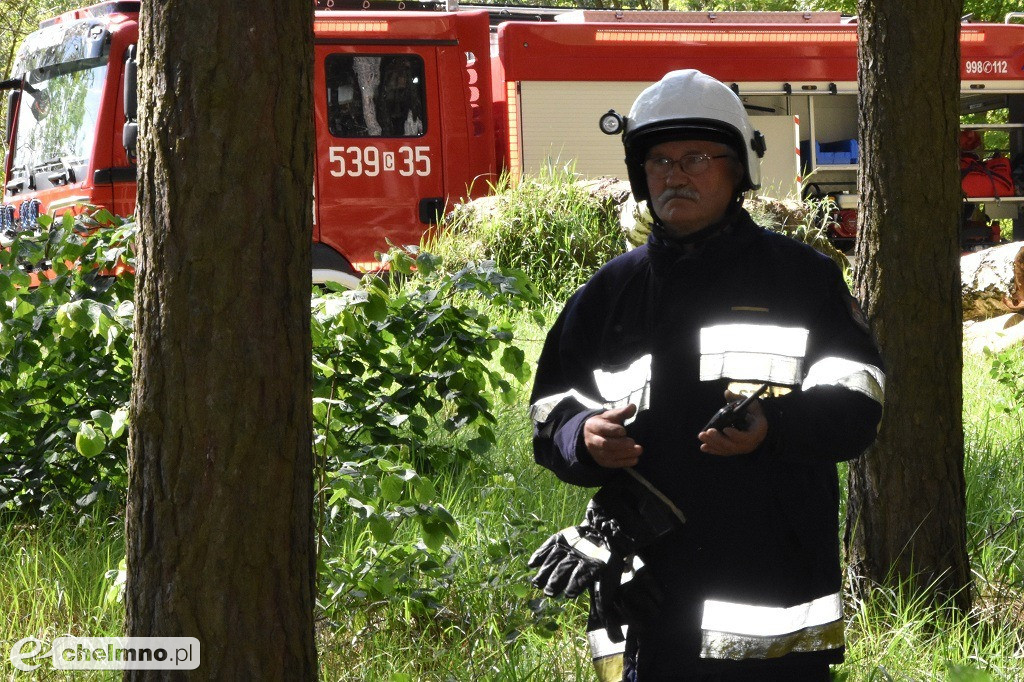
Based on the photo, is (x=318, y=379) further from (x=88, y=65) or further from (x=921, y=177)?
(x=88, y=65)

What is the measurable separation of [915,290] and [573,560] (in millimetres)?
1891

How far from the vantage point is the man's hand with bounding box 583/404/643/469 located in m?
2.22

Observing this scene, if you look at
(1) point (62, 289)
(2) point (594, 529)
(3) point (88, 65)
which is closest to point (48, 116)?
(3) point (88, 65)

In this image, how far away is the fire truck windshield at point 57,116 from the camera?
9.25 metres

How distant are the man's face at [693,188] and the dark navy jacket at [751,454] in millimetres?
49

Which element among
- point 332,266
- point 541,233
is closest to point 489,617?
point 541,233

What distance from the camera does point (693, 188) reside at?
95.1 inches

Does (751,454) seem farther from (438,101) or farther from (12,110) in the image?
(12,110)

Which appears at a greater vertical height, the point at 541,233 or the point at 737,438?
the point at 541,233

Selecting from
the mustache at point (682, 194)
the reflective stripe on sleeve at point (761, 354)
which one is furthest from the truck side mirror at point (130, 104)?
the reflective stripe on sleeve at point (761, 354)

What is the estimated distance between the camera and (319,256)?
32.4 ft

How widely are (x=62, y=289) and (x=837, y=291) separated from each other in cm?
271

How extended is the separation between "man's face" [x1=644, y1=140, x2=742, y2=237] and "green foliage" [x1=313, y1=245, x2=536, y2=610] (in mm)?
1347

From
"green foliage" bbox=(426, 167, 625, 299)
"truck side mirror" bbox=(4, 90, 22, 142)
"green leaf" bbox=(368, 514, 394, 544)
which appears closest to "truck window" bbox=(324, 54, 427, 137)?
"green foliage" bbox=(426, 167, 625, 299)
